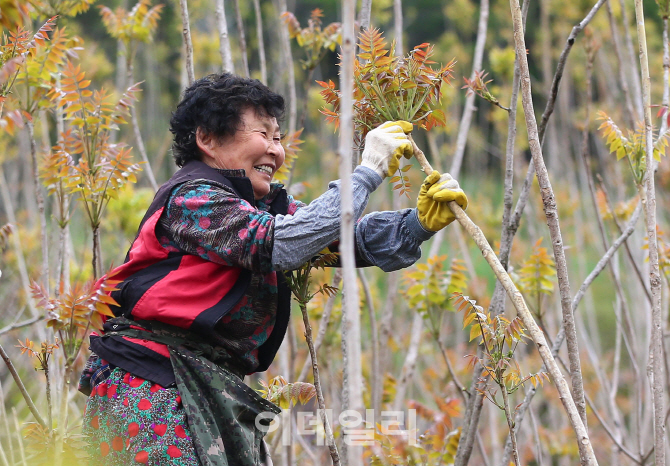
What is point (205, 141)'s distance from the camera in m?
1.98

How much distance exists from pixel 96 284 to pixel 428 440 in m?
2.00

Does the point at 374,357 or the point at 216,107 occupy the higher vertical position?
the point at 216,107

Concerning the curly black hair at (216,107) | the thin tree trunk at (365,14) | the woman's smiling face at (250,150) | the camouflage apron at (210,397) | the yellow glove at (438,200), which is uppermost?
the thin tree trunk at (365,14)

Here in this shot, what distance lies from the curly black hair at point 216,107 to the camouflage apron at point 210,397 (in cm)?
59

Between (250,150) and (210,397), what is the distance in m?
0.71

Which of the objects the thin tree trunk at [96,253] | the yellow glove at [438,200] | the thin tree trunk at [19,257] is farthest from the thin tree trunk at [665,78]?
the thin tree trunk at [19,257]

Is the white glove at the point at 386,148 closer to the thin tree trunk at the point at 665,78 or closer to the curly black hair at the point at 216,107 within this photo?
the curly black hair at the point at 216,107

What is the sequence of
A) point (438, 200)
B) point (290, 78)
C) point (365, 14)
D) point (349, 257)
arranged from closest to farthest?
point (349, 257), point (438, 200), point (365, 14), point (290, 78)

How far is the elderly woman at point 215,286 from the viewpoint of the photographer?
1.66 m

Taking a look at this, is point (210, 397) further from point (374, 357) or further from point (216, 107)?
point (374, 357)

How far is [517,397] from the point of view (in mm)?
4848

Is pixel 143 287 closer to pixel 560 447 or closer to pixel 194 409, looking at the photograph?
pixel 194 409

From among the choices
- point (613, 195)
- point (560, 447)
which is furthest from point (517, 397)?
point (613, 195)

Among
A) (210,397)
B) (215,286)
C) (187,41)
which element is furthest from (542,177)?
(187,41)
